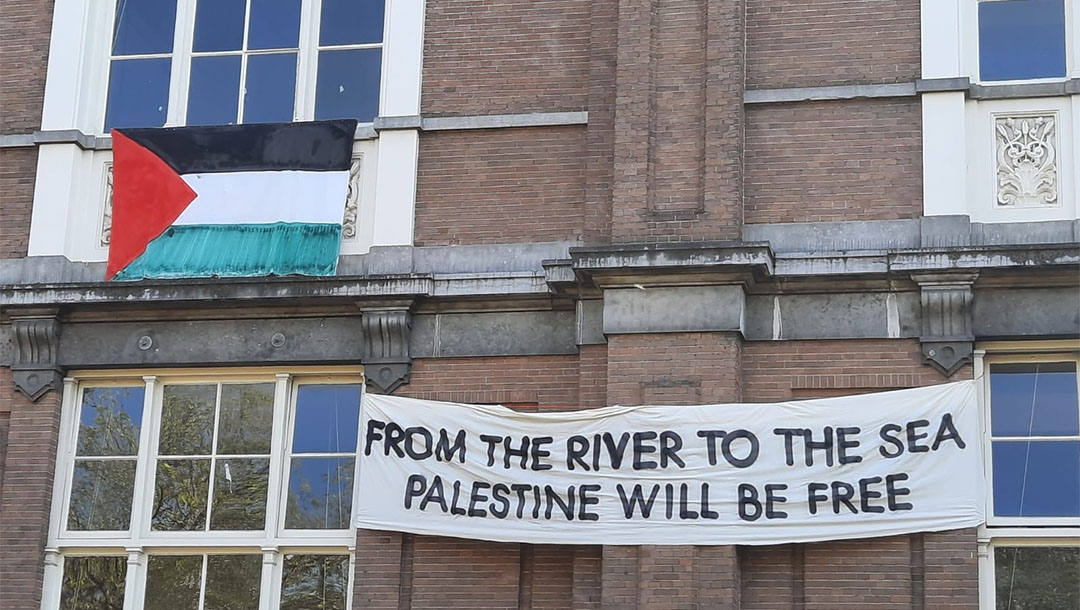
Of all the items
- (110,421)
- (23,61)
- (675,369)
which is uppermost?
(23,61)

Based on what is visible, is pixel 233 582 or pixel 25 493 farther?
pixel 25 493

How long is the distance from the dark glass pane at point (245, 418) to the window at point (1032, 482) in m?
6.21

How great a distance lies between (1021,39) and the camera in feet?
45.6

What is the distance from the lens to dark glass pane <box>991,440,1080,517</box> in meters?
12.7

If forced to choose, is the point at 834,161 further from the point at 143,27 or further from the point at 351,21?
the point at 143,27

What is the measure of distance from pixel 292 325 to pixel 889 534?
217 inches

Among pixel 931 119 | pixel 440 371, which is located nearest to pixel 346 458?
pixel 440 371

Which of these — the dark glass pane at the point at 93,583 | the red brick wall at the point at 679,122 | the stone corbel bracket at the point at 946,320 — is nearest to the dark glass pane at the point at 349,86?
the red brick wall at the point at 679,122

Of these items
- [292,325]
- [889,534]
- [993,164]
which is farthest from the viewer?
[292,325]

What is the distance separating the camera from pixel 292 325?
47.4 ft

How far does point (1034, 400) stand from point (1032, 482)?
2.23 ft

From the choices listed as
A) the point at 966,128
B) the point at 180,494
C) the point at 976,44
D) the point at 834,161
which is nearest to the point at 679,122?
the point at 834,161

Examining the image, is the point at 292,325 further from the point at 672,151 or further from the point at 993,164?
the point at 993,164

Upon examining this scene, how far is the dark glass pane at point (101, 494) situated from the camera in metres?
14.5
